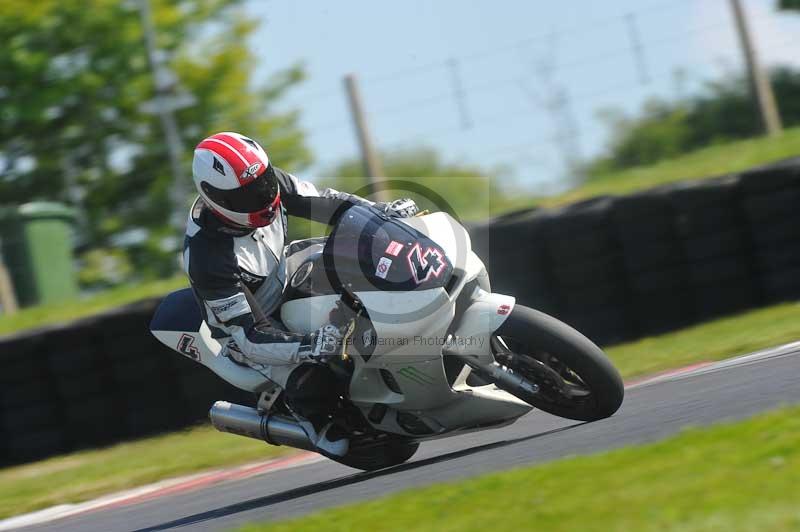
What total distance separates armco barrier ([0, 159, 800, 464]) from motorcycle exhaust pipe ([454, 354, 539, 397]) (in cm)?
434

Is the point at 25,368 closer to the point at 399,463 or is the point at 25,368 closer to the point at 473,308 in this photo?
the point at 399,463

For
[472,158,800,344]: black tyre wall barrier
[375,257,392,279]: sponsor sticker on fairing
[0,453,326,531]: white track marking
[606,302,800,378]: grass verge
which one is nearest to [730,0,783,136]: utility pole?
[472,158,800,344]: black tyre wall barrier

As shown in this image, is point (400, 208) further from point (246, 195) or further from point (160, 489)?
point (160, 489)

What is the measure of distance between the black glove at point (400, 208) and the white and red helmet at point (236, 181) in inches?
20.6

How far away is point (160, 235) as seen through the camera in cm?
2119

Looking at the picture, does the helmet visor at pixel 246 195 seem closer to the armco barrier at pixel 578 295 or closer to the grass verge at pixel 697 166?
the armco barrier at pixel 578 295

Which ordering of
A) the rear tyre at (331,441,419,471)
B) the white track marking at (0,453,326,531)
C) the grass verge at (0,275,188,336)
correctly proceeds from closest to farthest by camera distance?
the rear tyre at (331,441,419,471), the white track marking at (0,453,326,531), the grass verge at (0,275,188,336)

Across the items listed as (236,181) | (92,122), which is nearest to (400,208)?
(236,181)

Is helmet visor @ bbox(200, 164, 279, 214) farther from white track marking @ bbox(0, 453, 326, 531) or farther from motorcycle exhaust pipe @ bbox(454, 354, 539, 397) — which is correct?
white track marking @ bbox(0, 453, 326, 531)

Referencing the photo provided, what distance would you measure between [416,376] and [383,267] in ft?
1.84

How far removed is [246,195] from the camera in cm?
576

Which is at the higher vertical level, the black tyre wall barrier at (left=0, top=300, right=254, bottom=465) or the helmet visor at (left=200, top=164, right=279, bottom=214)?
the helmet visor at (left=200, top=164, right=279, bottom=214)

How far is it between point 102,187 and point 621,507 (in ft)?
60.9

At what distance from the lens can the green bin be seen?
14383 mm
